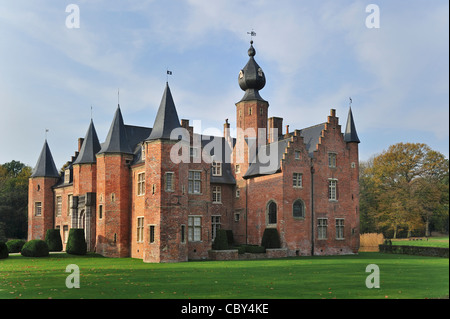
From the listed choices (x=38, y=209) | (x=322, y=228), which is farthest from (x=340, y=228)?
(x=38, y=209)

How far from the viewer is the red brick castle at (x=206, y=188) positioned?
33.3 meters

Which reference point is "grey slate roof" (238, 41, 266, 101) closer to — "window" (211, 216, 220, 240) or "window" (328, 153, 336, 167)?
"window" (328, 153, 336, 167)

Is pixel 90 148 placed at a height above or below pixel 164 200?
above

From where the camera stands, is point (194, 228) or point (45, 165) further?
point (45, 165)

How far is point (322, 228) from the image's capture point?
4078 centimetres

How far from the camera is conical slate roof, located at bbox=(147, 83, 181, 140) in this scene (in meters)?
33.7

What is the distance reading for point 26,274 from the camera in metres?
22.5

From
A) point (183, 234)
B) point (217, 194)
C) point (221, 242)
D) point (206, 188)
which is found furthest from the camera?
point (217, 194)

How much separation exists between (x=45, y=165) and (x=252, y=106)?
78.4 ft

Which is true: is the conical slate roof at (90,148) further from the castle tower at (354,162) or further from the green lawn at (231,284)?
the castle tower at (354,162)

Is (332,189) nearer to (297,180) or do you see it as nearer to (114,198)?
(297,180)

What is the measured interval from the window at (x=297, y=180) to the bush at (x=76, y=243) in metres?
18.3

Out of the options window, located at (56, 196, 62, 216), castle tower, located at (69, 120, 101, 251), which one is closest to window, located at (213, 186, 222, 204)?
castle tower, located at (69, 120, 101, 251)

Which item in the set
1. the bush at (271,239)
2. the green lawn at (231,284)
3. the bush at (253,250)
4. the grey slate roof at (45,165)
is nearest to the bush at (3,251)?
the green lawn at (231,284)
